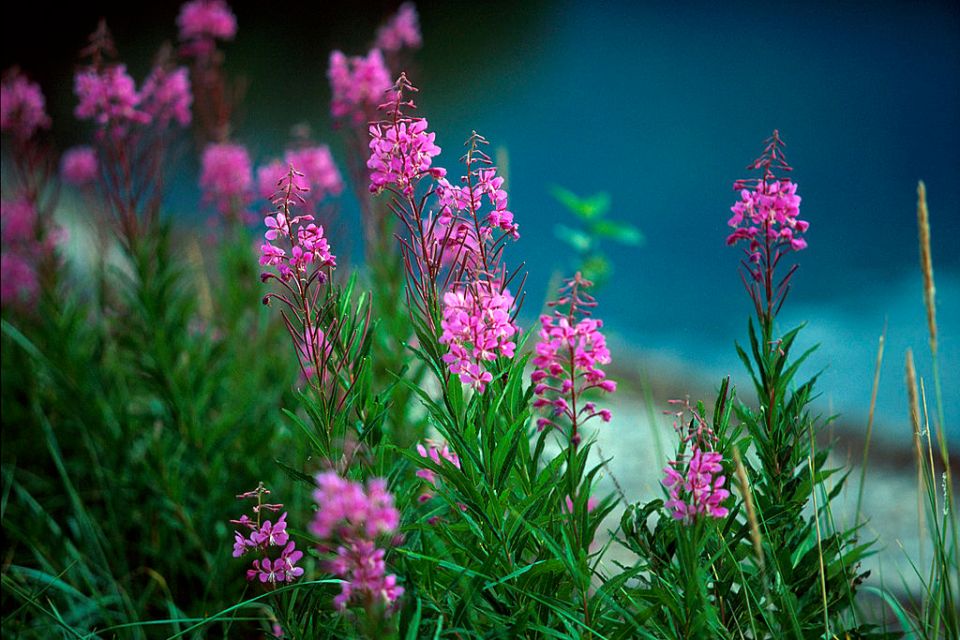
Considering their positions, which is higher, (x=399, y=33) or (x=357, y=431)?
(x=399, y=33)

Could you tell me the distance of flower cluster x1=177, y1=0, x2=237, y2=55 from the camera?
3.31 metres

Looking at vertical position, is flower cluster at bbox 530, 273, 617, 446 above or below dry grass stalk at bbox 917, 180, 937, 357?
below

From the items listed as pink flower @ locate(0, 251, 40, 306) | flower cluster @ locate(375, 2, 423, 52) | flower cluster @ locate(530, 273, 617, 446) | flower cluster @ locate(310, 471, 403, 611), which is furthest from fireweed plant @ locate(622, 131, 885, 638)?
pink flower @ locate(0, 251, 40, 306)

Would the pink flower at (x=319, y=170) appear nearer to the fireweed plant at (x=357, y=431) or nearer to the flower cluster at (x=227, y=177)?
the fireweed plant at (x=357, y=431)

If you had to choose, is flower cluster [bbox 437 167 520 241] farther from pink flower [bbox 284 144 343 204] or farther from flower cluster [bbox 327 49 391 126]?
pink flower [bbox 284 144 343 204]

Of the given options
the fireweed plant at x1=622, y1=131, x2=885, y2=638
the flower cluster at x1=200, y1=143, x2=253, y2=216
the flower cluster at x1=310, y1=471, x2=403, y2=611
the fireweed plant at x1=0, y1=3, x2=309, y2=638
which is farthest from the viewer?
the flower cluster at x1=200, y1=143, x2=253, y2=216

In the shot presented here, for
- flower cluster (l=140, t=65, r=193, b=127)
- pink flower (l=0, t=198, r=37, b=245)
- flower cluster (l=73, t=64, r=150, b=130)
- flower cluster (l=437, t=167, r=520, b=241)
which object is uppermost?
flower cluster (l=140, t=65, r=193, b=127)

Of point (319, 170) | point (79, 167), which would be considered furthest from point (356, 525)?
point (79, 167)

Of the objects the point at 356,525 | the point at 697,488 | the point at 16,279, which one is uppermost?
the point at 16,279

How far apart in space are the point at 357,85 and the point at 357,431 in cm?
145

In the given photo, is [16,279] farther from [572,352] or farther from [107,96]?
[572,352]

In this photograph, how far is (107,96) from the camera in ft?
8.46

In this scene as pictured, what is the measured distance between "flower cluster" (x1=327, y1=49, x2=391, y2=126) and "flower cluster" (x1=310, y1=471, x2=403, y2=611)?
1.73 meters

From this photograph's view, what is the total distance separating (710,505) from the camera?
1229 mm
